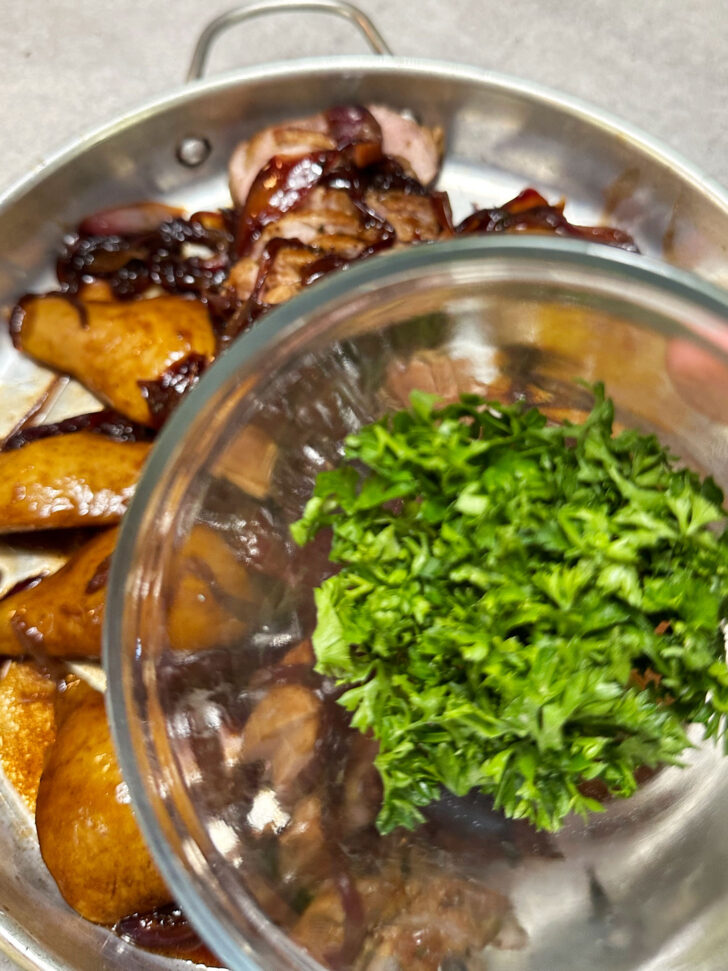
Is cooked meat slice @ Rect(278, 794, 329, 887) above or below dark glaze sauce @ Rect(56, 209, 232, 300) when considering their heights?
below

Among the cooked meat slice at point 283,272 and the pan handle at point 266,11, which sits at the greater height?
the pan handle at point 266,11

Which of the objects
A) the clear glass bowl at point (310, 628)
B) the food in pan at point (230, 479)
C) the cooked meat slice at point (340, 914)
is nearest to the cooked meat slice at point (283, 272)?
the food in pan at point (230, 479)

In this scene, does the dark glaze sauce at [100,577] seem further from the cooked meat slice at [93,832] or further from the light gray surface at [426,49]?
the light gray surface at [426,49]

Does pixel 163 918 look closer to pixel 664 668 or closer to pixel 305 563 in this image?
pixel 305 563

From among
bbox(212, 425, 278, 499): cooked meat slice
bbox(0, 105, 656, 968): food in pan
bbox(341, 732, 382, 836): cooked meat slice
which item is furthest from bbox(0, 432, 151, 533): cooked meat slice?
bbox(341, 732, 382, 836): cooked meat slice

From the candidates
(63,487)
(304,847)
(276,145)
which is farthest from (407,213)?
(304,847)

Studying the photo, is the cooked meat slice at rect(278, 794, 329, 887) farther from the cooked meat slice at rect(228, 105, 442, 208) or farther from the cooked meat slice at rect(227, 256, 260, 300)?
the cooked meat slice at rect(228, 105, 442, 208)

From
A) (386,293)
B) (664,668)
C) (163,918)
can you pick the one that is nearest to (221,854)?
(163,918)
